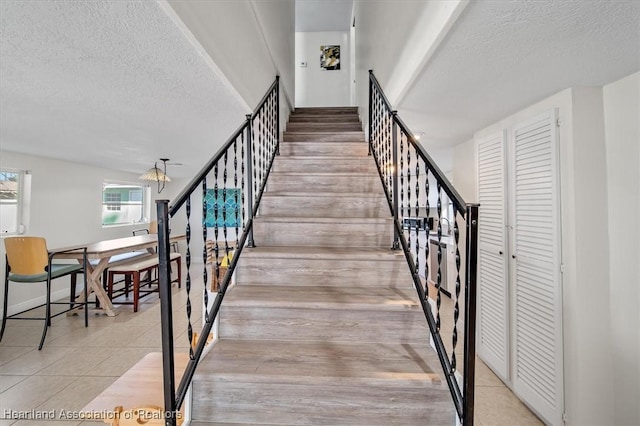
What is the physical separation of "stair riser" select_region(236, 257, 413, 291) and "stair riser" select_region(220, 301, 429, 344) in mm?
305

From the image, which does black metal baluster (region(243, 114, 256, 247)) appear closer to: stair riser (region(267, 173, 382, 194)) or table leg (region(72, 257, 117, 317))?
stair riser (region(267, 173, 382, 194))

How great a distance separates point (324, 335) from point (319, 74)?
6006 mm

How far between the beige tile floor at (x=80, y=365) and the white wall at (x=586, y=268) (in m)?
0.47

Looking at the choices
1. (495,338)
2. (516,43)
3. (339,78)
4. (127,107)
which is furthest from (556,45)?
(339,78)

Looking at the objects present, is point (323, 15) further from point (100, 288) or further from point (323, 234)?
point (100, 288)

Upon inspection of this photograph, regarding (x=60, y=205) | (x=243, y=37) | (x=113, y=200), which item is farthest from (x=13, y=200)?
(x=243, y=37)

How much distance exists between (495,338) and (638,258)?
4.12 ft

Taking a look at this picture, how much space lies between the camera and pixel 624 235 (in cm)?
157

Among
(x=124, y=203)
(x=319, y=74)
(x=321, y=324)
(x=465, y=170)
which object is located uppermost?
(x=319, y=74)

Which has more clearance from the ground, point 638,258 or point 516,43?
point 516,43

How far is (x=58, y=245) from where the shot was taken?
4418mm

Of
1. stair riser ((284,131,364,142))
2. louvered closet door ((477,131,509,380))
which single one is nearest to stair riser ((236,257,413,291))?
louvered closet door ((477,131,509,380))

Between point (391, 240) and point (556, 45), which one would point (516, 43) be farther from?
point (391, 240)

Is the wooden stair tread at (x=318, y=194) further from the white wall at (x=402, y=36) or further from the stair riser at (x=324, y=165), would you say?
the white wall at (x=402, y=36)
